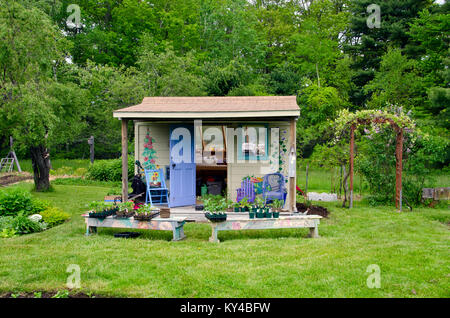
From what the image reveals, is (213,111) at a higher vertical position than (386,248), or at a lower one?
higher

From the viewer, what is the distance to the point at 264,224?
6621 mm

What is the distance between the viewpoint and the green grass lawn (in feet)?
14.2

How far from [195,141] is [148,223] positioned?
334 cm

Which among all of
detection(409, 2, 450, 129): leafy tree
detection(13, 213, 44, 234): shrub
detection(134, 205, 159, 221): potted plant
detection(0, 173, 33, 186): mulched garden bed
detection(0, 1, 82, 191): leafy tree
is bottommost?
detection(13, 213, 44, 234): shrub

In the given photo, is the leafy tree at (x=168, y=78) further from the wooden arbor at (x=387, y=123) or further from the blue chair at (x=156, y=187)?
the wooden arbor at (x=387, y=123)

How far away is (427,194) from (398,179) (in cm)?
128

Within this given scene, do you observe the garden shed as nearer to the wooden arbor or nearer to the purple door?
the purple door

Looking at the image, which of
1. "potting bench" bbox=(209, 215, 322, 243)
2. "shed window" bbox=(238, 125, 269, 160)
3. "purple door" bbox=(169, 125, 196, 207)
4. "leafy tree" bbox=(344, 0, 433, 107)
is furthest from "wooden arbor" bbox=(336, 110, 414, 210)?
"leafy tree" bbox=(344, 0, 433, 107)

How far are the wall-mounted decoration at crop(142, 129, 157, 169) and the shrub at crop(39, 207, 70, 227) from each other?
91.2 inches

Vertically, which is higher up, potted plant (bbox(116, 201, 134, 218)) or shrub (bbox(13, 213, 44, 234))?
potted plant (bbox(116, 201, 134, 218))

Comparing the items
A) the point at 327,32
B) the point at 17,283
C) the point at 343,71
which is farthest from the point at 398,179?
the point at 327,32

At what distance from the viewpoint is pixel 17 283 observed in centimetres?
454

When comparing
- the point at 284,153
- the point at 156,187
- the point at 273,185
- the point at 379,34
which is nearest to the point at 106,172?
the point at 156,187
